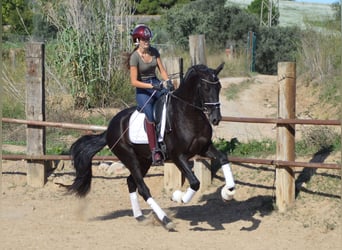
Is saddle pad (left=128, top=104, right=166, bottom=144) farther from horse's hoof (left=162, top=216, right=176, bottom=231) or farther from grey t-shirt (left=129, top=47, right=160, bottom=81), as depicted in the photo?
horse's hoof (left=162, top=216, right=176, bottom=231)

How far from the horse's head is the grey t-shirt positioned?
76cm

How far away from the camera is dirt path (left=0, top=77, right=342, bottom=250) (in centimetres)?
788

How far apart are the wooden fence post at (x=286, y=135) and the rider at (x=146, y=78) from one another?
160 cm

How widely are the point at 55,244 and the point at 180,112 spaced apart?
85.7 inches

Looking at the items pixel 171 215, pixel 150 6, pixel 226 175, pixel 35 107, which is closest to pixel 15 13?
pixel 150 6

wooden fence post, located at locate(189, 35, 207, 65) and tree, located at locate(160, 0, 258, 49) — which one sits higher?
tree, located at locate(160, 0, 258, 49)

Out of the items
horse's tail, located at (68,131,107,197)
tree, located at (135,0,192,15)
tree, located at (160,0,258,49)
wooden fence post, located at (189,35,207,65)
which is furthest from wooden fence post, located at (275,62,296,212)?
tree, located at (135,0,192,15)

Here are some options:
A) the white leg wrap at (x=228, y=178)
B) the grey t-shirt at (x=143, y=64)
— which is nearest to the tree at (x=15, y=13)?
the grey t-shirt at (x=143, y=64)

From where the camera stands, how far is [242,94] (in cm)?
1997

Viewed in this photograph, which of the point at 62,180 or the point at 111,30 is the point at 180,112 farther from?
the point at 111,30

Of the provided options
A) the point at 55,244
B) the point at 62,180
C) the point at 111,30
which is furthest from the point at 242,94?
the point at 55,244

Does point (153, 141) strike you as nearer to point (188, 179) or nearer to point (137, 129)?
point (137, 129)

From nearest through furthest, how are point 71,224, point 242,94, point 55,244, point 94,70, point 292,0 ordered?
point 55,244 → point 71,224 → point 94,70 → point 242,94 → point 292,0

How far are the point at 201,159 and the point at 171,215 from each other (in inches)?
44.2
